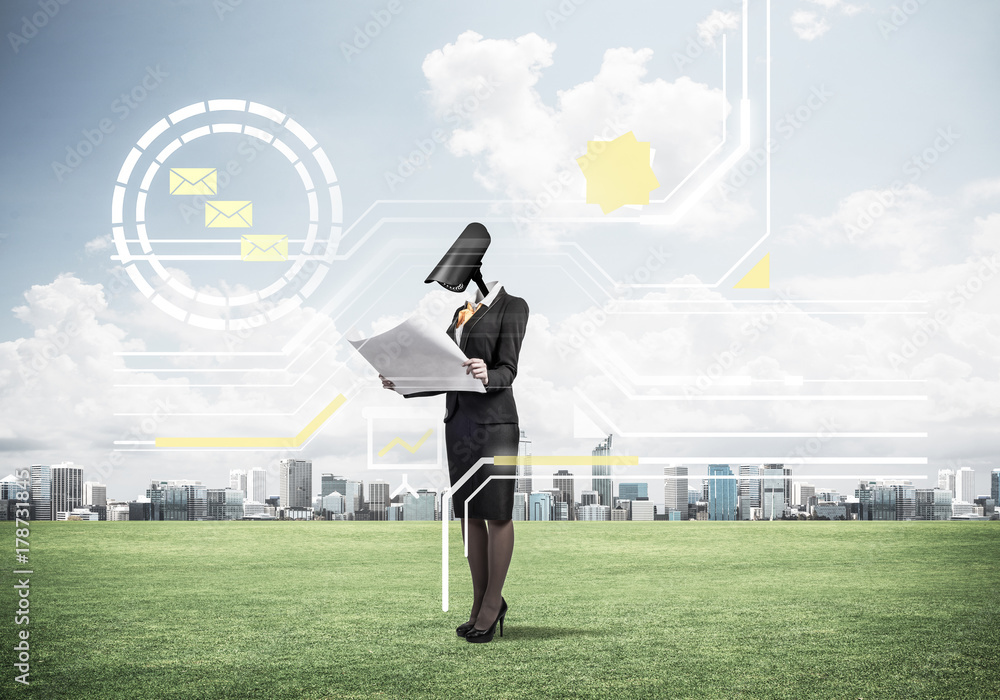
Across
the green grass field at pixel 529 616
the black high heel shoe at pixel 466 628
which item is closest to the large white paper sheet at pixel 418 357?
the black high heel shoe at pixel 466 628

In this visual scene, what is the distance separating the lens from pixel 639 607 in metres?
3.70

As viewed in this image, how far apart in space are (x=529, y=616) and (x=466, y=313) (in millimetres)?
1387

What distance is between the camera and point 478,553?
3102mm

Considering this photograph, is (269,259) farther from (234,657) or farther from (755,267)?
(755,267)

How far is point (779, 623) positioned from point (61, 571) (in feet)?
12.6

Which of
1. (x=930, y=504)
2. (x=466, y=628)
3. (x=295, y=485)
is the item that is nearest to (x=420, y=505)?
(x=295, y=485)

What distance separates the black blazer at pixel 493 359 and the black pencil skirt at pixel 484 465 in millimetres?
38

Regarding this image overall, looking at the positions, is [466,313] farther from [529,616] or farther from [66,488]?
[66,488]

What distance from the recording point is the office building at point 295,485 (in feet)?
14.1

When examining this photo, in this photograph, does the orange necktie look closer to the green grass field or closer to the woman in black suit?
the woman in black suit

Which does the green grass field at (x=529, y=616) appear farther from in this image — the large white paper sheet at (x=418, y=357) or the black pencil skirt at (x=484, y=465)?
the large white paper sheet at (x=418, y=357)

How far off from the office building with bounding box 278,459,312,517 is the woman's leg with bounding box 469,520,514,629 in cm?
158

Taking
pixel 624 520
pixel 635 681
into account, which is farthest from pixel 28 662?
pixel 624 520

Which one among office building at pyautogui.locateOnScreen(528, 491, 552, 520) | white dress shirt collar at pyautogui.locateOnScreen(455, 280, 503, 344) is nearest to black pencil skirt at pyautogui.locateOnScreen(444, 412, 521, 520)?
white dress shirt collar at pyautogui.locateOnScreen(455, 280, 503, 344)
